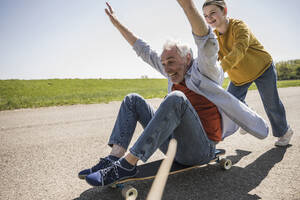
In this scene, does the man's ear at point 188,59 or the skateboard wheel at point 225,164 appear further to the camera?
the skateboard wheel at point 225,164

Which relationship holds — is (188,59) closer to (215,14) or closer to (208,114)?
(208,114)

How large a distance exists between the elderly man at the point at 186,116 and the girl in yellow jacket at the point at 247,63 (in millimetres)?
863

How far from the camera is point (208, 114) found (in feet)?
7.33

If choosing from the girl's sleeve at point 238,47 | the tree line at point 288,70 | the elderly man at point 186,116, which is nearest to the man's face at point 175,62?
the elderly man at point 186,116

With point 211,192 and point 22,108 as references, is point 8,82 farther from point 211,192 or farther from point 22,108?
point 211,192

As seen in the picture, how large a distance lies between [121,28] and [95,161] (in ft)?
6.21

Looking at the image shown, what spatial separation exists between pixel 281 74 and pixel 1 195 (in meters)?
54.8

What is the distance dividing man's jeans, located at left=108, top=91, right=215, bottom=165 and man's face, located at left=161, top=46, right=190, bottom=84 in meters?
0.34

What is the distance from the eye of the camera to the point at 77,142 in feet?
13.1

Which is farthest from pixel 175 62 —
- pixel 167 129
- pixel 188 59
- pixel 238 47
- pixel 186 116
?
pixel 238 47

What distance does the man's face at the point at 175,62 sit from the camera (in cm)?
219

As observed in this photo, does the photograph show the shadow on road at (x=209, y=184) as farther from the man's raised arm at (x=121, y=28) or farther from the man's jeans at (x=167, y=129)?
the man's raised arm at (x=121, y=28)

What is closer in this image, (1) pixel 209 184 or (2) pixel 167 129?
(2) pixel 167 129

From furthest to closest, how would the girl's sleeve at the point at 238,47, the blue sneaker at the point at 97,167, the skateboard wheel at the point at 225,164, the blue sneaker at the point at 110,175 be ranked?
the skateboard wheel at the point at 225,164, the girl's sleeve at the point at 238,47, the blue sneaker at the point at 97,167, the blue sneaker at the point at 110,175
